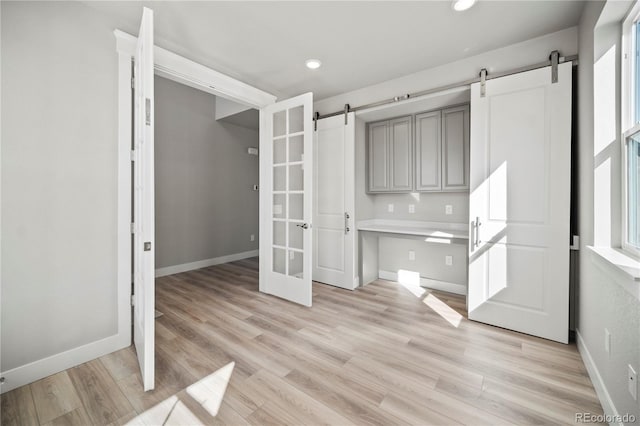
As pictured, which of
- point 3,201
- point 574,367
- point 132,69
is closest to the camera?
point 3,201

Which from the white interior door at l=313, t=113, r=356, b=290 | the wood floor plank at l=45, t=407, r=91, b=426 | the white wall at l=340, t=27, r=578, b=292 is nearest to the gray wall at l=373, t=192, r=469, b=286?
the white wall at l=340, t=27, r=578, b=292

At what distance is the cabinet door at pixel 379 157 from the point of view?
12.0ft

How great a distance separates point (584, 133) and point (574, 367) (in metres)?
1.66

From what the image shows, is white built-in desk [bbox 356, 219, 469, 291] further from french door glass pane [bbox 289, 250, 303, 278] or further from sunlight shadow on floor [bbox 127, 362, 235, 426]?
sunlight shadow on floor [bbox 127, 362, 235, 426]

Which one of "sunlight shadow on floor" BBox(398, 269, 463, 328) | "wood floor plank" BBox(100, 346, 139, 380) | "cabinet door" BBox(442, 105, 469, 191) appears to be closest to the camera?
"wood floor plank" BBox(100, 346, 139, 380)

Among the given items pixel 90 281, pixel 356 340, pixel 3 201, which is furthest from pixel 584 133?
pixel 3 201

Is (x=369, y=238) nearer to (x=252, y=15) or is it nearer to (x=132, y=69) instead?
(x=252, y=15)

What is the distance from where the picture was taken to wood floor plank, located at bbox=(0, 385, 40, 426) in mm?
1443

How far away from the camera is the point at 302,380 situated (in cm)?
177

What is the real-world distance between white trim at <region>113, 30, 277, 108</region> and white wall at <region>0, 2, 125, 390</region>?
119mm

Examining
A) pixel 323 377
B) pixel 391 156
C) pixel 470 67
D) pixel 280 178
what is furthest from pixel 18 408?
pixel 470 67

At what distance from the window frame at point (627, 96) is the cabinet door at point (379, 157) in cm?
222

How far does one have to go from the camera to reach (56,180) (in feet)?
6.07

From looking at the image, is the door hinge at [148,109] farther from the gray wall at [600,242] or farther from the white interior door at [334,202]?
the gray wall at [600,242]
